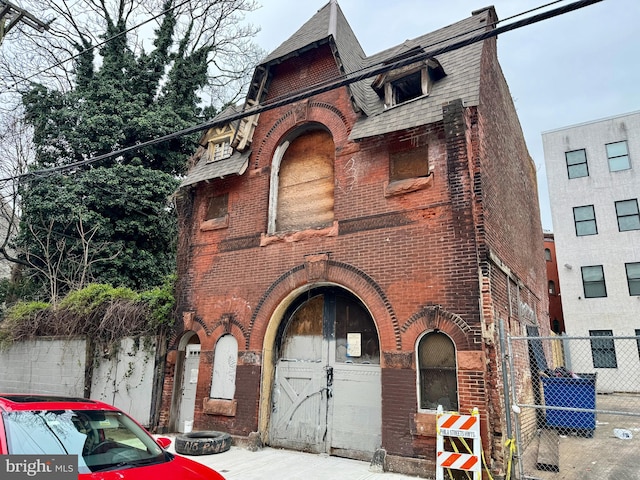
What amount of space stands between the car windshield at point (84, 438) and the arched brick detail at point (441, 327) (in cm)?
472

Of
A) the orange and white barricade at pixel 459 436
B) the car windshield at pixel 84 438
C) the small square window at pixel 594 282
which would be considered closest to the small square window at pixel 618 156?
the small square window at pixel 594 282

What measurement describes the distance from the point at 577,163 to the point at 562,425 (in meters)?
18.4

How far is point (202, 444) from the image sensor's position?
8.25 meters

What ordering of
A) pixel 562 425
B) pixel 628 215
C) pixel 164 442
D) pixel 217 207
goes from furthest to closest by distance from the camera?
pixel 628 215, pixel 217 207, pixel 562 425, pixel 164 442

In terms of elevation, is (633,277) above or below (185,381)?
above

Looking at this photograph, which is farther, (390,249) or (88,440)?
(390,249)

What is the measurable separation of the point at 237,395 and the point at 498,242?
21.7 feet

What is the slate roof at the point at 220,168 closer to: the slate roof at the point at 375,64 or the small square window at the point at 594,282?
the slate roof at the point at 375,64

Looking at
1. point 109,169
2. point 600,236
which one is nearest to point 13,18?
point 109,169

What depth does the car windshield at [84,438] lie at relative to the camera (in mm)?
3498

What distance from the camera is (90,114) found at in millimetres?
17531

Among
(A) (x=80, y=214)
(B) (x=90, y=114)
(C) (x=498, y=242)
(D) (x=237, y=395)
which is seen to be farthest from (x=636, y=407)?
(B) (x=90, y=114)

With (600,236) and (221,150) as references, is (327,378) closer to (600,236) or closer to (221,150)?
(221,150)

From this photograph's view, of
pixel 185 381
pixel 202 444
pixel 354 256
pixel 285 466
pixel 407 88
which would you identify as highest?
pixel 407 88
